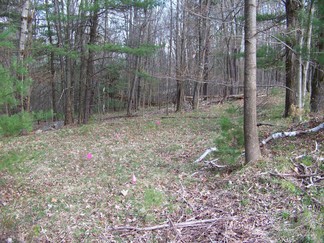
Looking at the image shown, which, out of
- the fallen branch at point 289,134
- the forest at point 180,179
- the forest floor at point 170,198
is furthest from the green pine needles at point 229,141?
the fallen branch at point 289,134

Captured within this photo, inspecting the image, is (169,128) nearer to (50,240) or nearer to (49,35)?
(50,240)

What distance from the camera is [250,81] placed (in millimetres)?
4867

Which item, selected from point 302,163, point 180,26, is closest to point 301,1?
point 302,163

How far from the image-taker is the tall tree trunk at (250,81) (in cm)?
479

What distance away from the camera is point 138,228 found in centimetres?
405

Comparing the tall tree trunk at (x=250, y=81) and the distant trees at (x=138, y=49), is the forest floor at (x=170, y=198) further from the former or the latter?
the distant trees at (x=138, y=49)

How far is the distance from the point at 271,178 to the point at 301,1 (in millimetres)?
6585

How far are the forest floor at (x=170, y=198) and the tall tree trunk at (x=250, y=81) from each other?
13.4 inches

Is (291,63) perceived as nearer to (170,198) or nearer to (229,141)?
(229,141)

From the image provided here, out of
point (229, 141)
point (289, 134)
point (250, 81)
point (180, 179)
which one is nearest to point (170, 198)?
point (180, 179)

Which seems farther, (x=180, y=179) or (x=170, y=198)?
(x=180, y=179)

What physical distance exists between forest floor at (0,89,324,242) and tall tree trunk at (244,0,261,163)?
0.34m

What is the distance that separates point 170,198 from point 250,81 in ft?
7.54

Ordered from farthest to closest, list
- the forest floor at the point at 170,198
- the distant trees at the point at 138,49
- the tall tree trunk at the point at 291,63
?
the tall tree trunk at the point at 291,63
the distant trees at the point at 138,49
the forest floor at the point at 170,198
